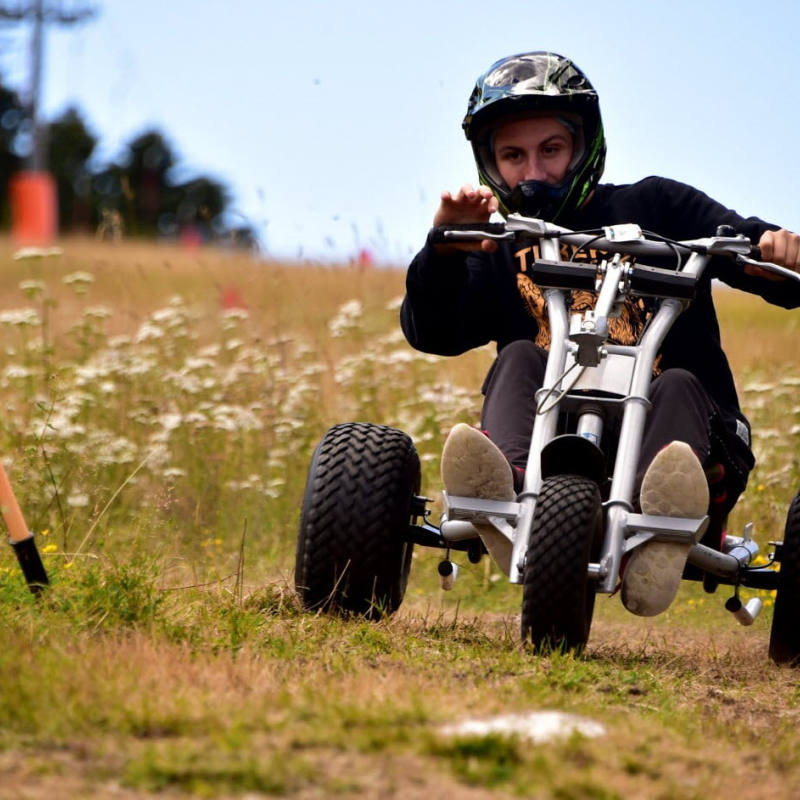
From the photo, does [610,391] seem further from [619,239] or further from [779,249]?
[779,249]

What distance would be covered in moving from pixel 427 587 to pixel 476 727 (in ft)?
11.9

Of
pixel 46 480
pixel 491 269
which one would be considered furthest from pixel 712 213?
pixel 46 480

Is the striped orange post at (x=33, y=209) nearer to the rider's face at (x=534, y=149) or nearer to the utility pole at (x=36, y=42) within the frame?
the utility pole at (x=36, y=42)

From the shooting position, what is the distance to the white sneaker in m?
3.98

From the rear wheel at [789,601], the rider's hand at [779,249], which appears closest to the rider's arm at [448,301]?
the rider's hand at [779,249]

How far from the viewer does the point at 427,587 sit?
645 cm

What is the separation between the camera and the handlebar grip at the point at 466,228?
4414mm

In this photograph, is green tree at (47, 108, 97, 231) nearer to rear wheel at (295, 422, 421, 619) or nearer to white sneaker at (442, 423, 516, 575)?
rear wheel at (295, 422, 421, 619)

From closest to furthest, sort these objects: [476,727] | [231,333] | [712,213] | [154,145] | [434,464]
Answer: [476,727] → [712,213] → [434,464] → [231,333] → [154,145]

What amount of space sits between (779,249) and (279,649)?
1.87m

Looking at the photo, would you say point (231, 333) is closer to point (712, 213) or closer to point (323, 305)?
point (323, 305)

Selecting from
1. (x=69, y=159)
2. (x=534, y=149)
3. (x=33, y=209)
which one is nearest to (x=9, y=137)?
(x=69, y=159)

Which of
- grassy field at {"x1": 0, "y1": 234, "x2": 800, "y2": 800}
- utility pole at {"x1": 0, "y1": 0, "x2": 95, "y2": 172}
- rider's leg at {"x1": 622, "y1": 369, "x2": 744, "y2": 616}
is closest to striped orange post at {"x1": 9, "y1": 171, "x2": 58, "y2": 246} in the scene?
utility pole at {"x1": 0, "y1": 0, "x2": 95, "y2": 172}

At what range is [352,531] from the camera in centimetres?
433
